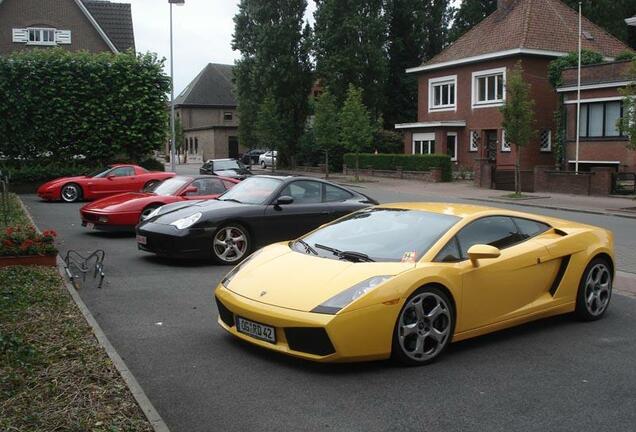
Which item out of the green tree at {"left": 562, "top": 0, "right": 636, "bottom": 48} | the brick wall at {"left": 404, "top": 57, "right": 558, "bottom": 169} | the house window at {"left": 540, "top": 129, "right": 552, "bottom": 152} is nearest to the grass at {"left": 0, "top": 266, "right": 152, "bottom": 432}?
the brick wall at {"left": 404, "top": 57, "right": 558, "bottom": 169}

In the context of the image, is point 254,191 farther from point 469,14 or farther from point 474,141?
point 469,14

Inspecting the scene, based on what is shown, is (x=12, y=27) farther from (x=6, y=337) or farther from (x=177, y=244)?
(x=6, y=337)

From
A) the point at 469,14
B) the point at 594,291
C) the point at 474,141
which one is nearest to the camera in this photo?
the point at 594,291

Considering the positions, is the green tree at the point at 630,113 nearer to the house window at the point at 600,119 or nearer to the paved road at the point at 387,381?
the house window at the point at 600,119

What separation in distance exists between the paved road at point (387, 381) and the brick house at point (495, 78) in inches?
1277

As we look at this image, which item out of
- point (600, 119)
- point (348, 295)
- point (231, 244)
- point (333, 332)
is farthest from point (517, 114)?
point (333, 332)

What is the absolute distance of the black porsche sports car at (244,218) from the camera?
33.7 feet

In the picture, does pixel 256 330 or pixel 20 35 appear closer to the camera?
pixel 256 330

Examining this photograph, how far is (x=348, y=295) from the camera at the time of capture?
5.36 metres

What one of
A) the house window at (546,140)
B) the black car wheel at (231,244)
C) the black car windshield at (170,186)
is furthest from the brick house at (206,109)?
the black car wheel at (231,244)

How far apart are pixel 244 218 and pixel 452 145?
35422 mm

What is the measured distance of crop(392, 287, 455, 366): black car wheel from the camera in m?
5.51

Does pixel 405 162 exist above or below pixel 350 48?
below

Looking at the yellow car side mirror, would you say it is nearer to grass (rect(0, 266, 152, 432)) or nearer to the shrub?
grass (rect(0, 266, 152, 432))
